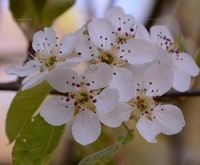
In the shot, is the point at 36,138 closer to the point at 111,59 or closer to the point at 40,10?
the point at 111,59

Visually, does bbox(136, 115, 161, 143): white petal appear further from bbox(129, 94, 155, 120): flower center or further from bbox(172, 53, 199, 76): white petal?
bbox(172, 53, 199, 76): white petal

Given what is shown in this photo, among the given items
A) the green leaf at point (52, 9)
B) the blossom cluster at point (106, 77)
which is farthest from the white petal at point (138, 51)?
the green leaf at point (52, 9)

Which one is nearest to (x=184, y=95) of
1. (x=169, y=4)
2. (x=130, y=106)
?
(x=130, y=106)

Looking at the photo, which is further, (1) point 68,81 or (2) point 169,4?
(2) point 169,4

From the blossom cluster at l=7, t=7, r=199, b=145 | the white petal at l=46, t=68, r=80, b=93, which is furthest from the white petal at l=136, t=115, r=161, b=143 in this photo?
the white petal at l=46, t=68, r=80, b=93

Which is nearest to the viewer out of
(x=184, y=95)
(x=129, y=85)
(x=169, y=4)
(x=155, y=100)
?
(x=129, y=85)

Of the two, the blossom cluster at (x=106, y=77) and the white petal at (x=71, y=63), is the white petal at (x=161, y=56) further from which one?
the white petal at (x=71, y=63)

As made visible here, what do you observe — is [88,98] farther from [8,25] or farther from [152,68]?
[8,25]
